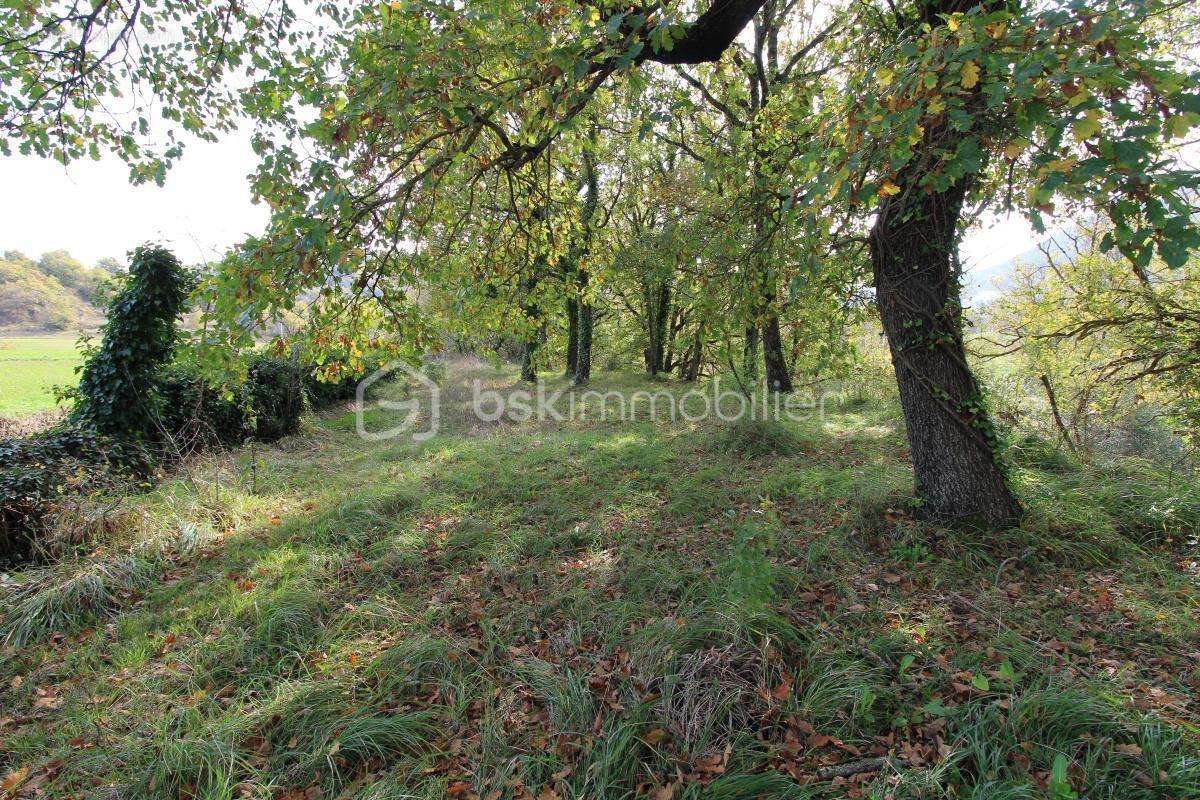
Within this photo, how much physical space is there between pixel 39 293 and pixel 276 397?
147 feet

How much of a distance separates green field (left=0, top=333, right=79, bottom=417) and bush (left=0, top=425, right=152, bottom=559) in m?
1.76

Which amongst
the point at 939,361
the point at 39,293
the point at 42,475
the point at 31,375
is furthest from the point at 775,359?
the point at 39,293

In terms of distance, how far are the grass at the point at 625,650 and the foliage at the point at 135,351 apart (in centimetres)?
273

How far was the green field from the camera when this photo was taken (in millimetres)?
9750

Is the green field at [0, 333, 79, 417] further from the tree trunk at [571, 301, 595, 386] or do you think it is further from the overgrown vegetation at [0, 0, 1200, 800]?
the tree trunk at [571, 301, 595, 386]

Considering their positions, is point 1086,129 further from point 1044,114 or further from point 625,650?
point 625,650

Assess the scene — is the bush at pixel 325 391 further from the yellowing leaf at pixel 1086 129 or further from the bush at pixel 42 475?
the yellowing leaf at pixel 1086 129

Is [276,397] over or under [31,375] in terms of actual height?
under

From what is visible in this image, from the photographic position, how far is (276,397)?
10.3m

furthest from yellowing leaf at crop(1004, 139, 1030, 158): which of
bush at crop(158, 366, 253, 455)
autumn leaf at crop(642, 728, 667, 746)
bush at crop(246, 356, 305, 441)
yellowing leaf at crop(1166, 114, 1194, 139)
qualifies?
bush at crop(246, 356, 305, 441)

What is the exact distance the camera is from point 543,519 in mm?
4844

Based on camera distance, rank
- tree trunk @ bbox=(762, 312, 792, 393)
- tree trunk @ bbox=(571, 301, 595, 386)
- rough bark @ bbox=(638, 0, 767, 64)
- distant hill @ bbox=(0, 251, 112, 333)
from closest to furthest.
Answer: rough bark @ bbox=(638, 0, 767, 64)
tree trunk @ bbox=(762, 312, 792, 393)
tree trunk @ bbox=(571, 301, 595, 386)
distant hill @ bbox=(0, 251, 112, 333)

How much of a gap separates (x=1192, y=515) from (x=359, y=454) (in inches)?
405

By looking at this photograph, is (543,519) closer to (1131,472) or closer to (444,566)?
(444,566)
